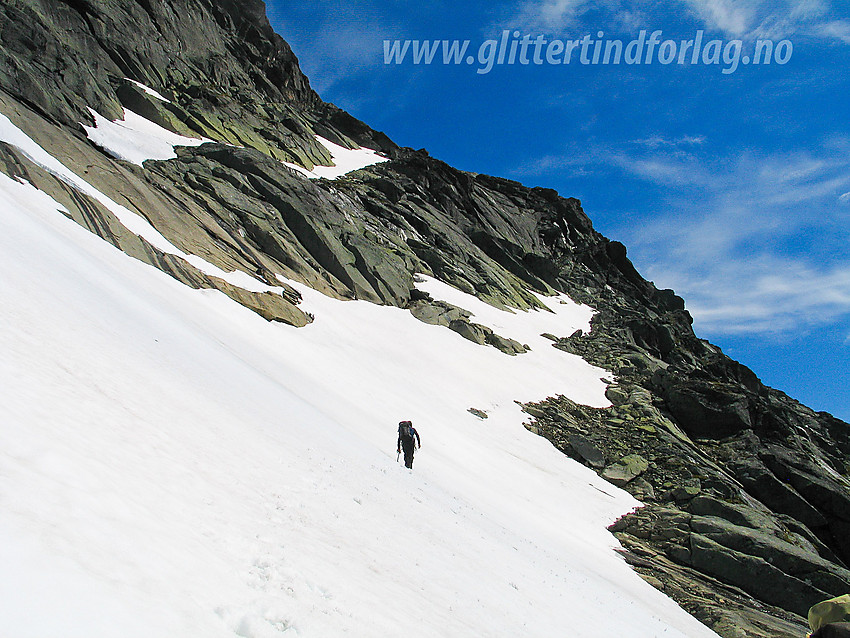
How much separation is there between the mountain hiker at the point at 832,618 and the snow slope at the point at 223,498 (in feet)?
13.1

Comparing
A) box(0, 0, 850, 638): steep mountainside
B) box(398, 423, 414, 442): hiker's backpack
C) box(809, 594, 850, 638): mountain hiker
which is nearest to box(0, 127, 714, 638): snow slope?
box(398, 423, 414, 442): hiker's backpack

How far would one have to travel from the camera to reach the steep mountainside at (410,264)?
2548 centimetres

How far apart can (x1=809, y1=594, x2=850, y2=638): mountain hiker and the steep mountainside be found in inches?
205

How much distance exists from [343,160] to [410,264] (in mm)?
49844

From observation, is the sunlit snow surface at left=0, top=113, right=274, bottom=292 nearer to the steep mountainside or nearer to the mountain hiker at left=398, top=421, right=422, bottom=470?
the steep mountainside

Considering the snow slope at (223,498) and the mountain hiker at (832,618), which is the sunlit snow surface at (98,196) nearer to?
the snow slope at (223,498)

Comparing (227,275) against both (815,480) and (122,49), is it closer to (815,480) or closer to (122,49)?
(815,480)

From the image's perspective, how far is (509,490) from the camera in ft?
81.3

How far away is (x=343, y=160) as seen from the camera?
324 feet

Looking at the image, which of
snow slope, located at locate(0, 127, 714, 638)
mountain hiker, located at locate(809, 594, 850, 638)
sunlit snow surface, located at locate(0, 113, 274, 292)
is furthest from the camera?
sunlit snow surface, located at locate(0, 113, 274, 292)

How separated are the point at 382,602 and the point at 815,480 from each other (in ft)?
145

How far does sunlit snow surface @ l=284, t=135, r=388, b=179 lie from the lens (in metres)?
84.6

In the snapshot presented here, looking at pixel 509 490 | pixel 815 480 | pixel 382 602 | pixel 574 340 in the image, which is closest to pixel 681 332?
pixel 574 340

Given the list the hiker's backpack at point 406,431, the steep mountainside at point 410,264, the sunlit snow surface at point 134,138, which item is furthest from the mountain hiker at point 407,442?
the sunlit snow surface at point 134,138
